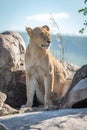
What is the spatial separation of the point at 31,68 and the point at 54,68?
2.62 feet

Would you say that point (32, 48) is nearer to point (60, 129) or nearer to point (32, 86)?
point (32, 86)

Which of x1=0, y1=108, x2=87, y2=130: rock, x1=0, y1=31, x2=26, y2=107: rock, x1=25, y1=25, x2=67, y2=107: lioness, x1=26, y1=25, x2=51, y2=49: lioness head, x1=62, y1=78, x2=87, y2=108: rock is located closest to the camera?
x1=0, y1=108, x2=87, y2=130: rock

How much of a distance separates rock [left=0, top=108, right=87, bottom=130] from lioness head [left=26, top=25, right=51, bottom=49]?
3.98 m

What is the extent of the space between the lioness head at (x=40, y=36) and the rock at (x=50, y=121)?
3.98m

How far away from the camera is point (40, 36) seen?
1216cm

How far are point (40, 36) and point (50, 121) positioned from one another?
15.8 feet

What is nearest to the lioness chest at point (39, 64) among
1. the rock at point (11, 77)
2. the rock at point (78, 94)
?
the rock at point (11, 77)

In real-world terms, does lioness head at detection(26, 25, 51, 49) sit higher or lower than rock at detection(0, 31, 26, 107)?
higher

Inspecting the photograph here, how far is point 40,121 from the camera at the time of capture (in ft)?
25.2

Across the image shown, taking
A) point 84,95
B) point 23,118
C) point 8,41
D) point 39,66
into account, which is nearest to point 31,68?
point 39,66

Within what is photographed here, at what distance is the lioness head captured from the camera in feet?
39.6

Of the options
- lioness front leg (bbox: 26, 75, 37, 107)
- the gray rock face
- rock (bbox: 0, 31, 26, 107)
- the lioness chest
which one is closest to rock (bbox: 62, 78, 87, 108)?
the gray rock face

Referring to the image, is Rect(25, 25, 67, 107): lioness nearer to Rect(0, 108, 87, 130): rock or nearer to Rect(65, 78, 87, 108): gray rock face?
Rect(65, 78, 87, 108): gray rock face

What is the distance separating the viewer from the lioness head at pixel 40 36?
12.1 metres
